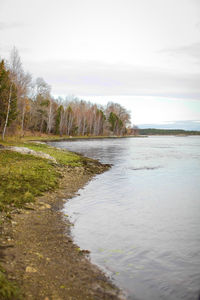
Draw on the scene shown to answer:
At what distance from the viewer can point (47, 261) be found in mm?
6957

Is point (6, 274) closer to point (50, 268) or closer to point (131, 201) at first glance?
point (50, 268)

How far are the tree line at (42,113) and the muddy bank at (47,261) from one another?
32445 millimetres

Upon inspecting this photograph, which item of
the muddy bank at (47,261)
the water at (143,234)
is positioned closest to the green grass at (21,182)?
the muddy bank at (47,261)

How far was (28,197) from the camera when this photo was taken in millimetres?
12242

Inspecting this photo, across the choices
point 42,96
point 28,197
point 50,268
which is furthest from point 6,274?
point 42,96

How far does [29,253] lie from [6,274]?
4.43 ft

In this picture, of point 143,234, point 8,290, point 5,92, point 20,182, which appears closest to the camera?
point 8,290

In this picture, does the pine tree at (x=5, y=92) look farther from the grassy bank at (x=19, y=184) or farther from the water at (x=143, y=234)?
the water at (x=143, y=234)

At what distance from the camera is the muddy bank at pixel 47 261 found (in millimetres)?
5727

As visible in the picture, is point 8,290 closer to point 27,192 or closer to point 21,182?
point 27,192

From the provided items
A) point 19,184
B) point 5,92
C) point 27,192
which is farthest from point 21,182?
point 5,92

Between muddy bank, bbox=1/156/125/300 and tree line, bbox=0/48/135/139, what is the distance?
32445mm

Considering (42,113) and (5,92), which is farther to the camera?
(42,113)

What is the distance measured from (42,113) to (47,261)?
3140 inches
